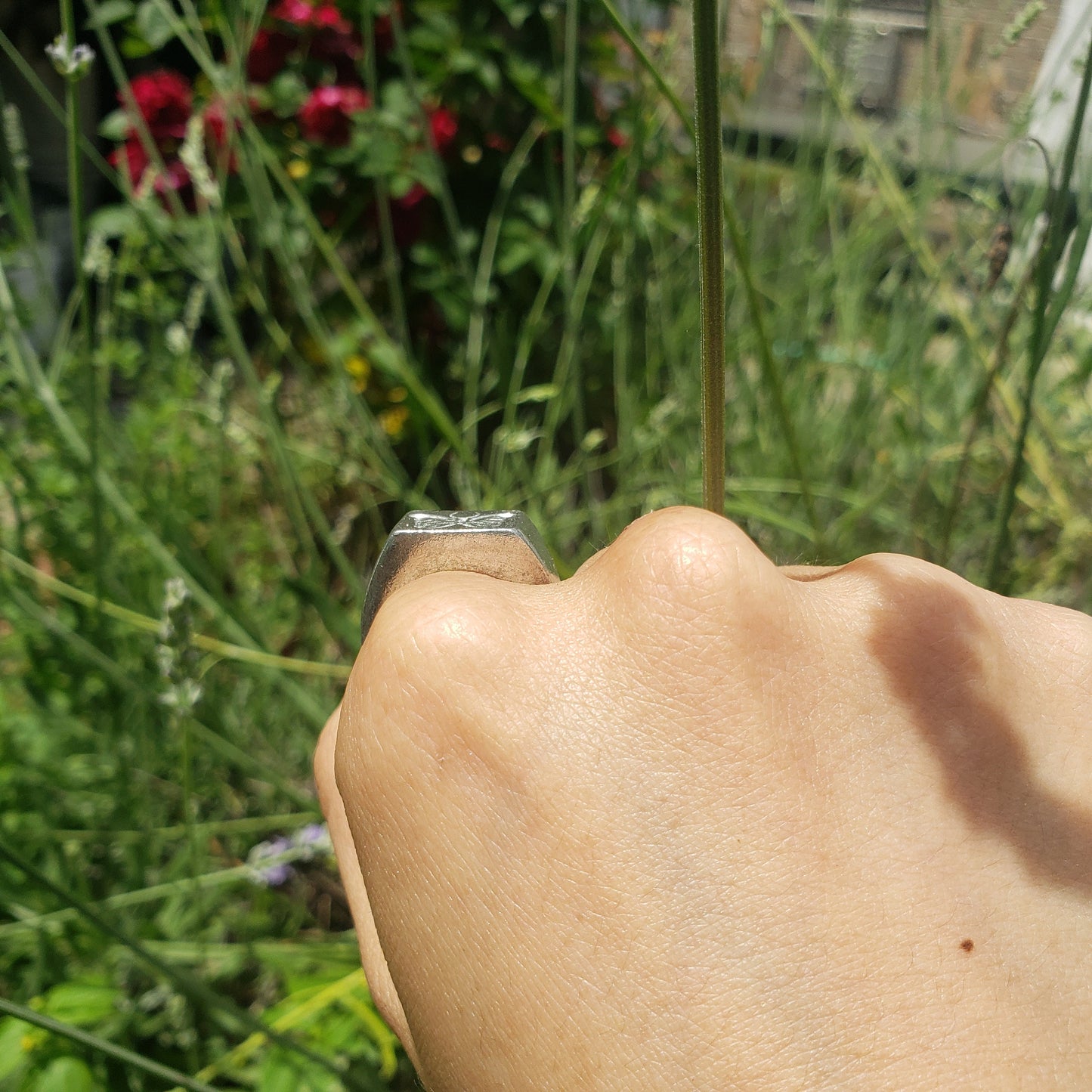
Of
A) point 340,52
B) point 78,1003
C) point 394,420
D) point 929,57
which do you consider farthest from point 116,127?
point 78,1003

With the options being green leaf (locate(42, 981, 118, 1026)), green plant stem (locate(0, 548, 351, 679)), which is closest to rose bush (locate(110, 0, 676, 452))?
green plant stem (locate(0, 548, 351, 679))

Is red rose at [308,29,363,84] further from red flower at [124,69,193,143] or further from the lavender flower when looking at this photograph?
the lavender flower

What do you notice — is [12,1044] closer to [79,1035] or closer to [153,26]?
[79,1035]

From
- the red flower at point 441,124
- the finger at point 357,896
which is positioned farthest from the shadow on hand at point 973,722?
the red flower at point 441,124

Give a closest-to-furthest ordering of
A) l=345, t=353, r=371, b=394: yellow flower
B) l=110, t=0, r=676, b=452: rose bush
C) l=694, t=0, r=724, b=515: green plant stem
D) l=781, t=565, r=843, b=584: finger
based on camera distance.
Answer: l=694, t=0, r=724, b=515: green plant stem, l=781, t=565, r=843, b=584: finger, l=110, t=0, r=676, b=452: rose bush, l=345, t=353, r=371, b=394: yellow flower

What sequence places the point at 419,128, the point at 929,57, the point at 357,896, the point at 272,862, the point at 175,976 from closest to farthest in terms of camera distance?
1. the point at 357,896
2. the point at 175,976
3. the point at 272,862
4. the point at 929,57
5. the point at 419,128

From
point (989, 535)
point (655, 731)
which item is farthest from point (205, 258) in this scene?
point (989, 535)
